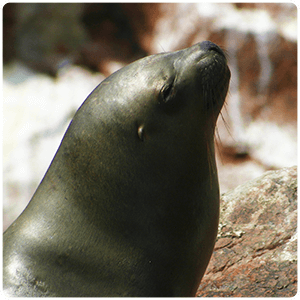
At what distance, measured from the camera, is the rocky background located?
6.77 m

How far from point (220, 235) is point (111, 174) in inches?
69.2

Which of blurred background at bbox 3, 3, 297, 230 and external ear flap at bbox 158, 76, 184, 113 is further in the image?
blurred background at bbox 3, 3, 297, 230

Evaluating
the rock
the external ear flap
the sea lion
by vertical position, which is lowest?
the rock

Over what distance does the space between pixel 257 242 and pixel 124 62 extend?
504 centimetres

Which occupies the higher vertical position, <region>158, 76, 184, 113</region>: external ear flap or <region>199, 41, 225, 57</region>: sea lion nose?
<region>199, 41, 225, 57</region>: sea lion nose

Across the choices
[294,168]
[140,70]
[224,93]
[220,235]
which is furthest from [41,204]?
[294,168]

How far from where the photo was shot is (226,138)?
6.94 meters

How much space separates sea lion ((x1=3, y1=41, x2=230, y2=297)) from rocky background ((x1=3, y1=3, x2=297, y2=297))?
195 inches

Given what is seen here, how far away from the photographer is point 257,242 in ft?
9.78

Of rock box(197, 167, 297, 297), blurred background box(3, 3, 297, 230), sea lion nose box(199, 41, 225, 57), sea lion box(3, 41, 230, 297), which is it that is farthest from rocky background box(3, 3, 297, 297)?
sea lion box(3, 41, 230, 297)

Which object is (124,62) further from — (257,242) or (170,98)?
(170,98)

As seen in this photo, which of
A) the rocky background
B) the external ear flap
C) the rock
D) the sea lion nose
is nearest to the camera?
the external ear flap

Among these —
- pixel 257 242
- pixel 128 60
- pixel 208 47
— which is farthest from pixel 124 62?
pixel 208 47

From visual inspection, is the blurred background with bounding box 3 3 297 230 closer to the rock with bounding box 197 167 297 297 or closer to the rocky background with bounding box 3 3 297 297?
the rocky background with bounding box 3 3 297 297
